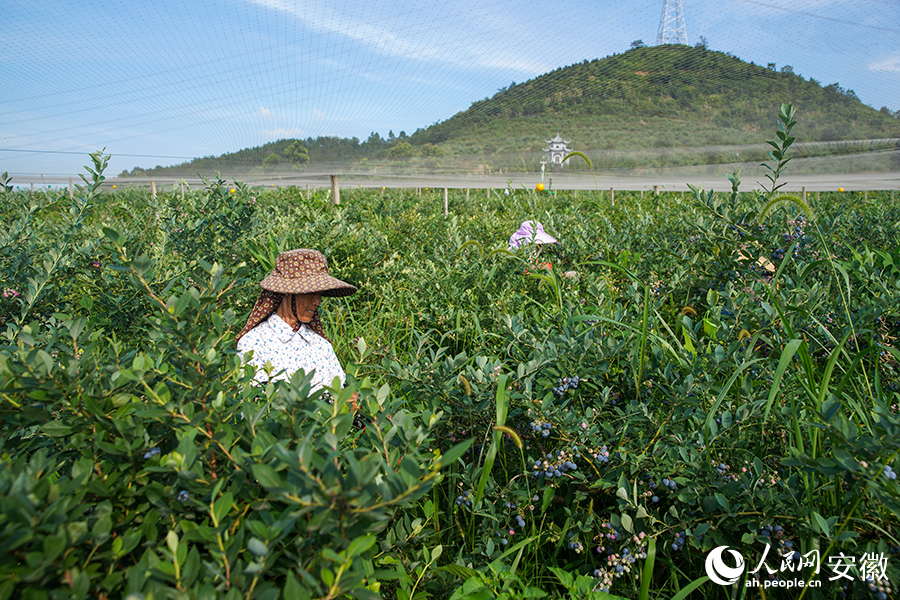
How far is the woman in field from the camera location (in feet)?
6.95

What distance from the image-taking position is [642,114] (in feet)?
111

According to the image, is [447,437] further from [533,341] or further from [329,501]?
[329,501]

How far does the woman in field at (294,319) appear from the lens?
2119mm

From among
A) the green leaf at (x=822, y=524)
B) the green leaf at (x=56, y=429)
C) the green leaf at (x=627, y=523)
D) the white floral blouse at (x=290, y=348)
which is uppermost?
the green leaf at (x=56, y=429)

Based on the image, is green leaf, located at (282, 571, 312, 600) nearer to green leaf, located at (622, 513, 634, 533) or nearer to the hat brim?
green leaf, located at (622, 513, 634, 533)

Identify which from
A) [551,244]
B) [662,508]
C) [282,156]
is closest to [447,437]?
[662,508]

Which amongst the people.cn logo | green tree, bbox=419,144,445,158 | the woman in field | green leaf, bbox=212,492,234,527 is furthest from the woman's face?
green tree, bbox=419,144,445,158

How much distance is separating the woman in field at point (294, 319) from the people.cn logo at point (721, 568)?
1.44 m

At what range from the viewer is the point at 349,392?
1.01 m

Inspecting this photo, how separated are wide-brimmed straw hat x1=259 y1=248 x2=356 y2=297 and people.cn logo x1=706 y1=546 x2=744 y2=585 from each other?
5.40ft

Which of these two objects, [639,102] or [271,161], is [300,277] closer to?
[271,161]

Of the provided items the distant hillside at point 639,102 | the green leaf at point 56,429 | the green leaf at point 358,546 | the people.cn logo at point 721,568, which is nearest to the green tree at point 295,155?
the distant hillside at point 639,102

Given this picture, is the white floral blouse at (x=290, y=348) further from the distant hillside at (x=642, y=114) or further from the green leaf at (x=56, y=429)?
the distant hillside at (x=642, y=114)

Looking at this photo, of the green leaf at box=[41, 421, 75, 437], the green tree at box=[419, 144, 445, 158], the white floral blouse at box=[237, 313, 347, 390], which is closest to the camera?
the green leaf at box=[41, 421, 75, 437]
